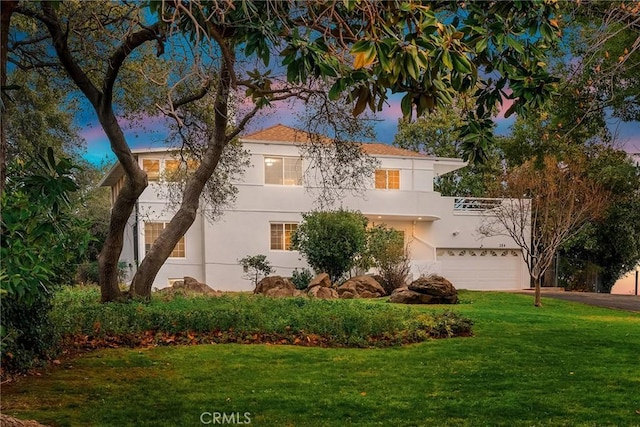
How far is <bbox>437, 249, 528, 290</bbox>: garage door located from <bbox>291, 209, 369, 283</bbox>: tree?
260 inches

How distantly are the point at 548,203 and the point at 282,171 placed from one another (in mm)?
11700

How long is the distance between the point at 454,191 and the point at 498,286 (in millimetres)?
7896

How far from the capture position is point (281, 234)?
24516 millimetres

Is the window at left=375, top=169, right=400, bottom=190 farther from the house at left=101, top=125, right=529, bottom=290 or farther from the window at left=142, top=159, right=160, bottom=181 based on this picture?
the window at left=142, top=159, right=160, bottom=181

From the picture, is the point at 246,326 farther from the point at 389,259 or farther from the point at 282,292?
the point at 389,259

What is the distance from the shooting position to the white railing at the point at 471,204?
1050 inches

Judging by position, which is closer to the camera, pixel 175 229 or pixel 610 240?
pixel 175 229

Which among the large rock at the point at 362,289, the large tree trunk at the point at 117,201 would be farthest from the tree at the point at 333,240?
the large tree trunk at the point at 117,201

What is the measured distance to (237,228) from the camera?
2388 centimetres

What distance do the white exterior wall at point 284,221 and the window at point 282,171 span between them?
26 centimetres

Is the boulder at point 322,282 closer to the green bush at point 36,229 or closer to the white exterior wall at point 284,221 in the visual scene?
the white exterior wall at point 284,221

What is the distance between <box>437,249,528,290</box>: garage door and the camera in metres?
26.8

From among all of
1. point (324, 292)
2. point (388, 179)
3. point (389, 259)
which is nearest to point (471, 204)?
point (388, 179)

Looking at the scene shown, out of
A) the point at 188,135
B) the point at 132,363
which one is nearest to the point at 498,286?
the point at 188,135
